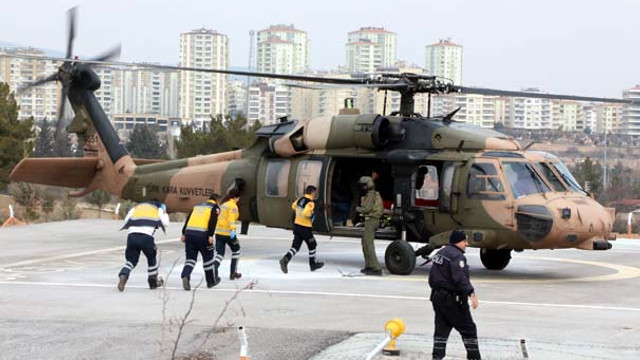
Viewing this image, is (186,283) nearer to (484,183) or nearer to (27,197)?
(484,183)

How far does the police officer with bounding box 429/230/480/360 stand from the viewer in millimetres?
10383

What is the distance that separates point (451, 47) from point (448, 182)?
556 feet

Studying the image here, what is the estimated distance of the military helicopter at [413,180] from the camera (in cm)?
1766

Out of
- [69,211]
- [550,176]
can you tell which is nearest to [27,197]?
[69,211]

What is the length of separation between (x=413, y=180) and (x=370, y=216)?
3.20 feet

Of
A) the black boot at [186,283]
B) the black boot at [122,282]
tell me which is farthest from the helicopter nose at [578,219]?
the black boot at [122,282]

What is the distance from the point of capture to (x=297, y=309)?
14.4 metres

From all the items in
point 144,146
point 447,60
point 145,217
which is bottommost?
point 144,146

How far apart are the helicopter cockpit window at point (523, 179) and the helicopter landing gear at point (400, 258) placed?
203cm

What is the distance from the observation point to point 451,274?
10.4 meters

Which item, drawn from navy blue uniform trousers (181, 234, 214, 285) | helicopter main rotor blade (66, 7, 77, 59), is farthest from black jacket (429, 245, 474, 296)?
helicopter main rotor blade (66, 7, 77, 59)

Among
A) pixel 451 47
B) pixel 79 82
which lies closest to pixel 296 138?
pixel 79 82

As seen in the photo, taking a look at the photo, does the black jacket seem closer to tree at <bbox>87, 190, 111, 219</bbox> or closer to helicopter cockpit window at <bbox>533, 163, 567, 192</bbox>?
helicopter cockpit window at <bbox>533, 163, 567, 192</bbox>

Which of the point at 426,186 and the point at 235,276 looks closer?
the point at 235,276
